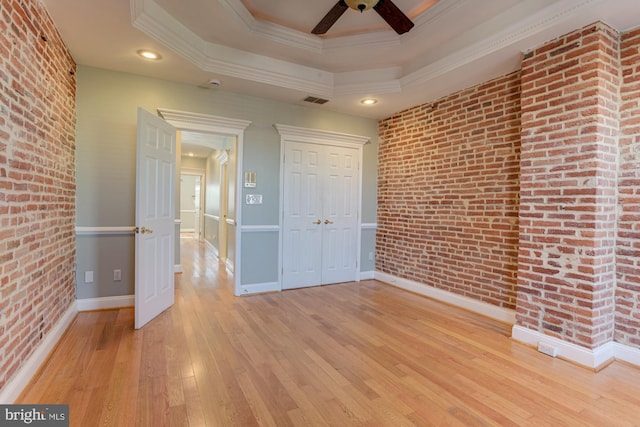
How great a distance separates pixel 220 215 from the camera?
21.5ft

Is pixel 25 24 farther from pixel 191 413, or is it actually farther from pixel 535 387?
pixel 535 387

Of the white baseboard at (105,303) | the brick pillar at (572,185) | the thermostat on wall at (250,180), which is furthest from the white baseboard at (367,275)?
the white baseboard at (105,303)

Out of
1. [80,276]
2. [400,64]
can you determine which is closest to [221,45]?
[400,64]

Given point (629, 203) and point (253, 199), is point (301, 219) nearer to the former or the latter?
point (253, 199)

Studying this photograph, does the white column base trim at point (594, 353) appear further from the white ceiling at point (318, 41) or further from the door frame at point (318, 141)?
the door frame at point (318, 141)

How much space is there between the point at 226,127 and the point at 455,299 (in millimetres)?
3535

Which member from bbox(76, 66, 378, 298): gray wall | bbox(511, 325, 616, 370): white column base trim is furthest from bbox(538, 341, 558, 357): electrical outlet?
bbox(76, 66, 378, 298): gray wall

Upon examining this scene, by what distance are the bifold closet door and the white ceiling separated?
0.90 m

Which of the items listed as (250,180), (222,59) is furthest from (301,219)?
(222,59)

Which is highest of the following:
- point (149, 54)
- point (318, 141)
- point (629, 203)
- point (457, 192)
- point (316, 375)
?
point (149, 54)

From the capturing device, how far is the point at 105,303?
3406 millimetres

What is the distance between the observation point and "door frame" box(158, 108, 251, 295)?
3.68 metres

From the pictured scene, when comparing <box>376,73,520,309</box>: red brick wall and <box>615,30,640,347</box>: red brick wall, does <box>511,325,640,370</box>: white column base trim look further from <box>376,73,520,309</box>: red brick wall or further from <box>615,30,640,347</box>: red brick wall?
<box>376,73,520,309</box>: red brick wall

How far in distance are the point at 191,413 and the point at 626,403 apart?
2672 mm
